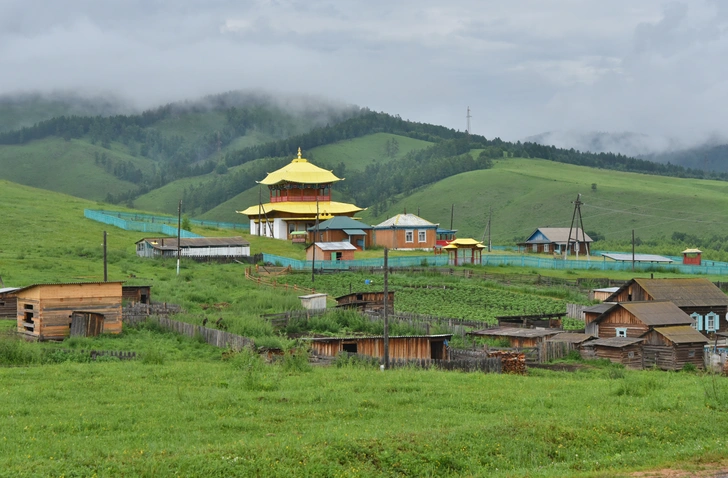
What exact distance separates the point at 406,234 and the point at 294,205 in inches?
494

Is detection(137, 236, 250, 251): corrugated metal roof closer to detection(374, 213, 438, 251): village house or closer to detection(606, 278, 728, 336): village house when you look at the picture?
detection(374, 213, 438, 251): village house

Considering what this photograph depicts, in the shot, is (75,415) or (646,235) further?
(646,235)

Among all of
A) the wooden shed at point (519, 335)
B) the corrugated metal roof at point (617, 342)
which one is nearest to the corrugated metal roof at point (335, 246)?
the wooden shed at point (519, 335)

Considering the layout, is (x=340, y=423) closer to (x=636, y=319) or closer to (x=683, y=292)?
(x=636, y=319)

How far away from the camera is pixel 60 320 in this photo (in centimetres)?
3791

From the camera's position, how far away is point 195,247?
77.6 meters

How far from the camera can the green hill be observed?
138750mm

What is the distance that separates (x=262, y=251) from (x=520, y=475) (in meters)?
65.9

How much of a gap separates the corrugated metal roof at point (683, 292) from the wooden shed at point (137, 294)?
24.6 m

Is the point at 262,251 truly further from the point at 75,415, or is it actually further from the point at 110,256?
the point at 75,415

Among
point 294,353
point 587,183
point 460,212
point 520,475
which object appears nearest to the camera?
point 520,475

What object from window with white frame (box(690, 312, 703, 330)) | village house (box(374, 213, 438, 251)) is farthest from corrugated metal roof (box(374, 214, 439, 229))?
window with white frame (box(690, 312, 703, 330))

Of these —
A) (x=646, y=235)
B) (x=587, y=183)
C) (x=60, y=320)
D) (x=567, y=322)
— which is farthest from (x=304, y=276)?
(x=587, y=183)

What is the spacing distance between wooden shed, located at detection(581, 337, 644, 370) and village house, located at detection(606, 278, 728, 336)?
6417 mm
